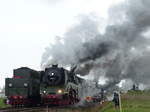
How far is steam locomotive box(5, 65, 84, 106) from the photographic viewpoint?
3191 centimetres

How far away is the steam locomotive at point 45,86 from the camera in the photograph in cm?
3191

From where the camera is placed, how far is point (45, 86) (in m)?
32.5

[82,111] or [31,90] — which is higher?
[31,90]

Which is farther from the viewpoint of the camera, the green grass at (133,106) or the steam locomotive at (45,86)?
the steam locomotive at (45,86)

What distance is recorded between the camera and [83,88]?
39938mm

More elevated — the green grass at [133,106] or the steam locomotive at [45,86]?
the steam locomotive at [45,86]

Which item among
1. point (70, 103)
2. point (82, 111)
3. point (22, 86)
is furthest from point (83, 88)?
point (82, 111)

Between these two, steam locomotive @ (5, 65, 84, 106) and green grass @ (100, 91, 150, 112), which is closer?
green grass @ (100, 91, 150, 112)

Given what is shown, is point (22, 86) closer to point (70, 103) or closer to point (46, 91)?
point (46, 91)

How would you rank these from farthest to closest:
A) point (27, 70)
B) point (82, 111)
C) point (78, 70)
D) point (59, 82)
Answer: point (78, 70)
point (27, 70)
point (59, 82)
point (82, 111)

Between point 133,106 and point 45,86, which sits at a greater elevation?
point 45,86

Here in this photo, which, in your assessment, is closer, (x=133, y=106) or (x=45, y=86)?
(x=133, y=106)

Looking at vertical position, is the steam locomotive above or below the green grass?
above

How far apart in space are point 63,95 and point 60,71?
234 centimetres
